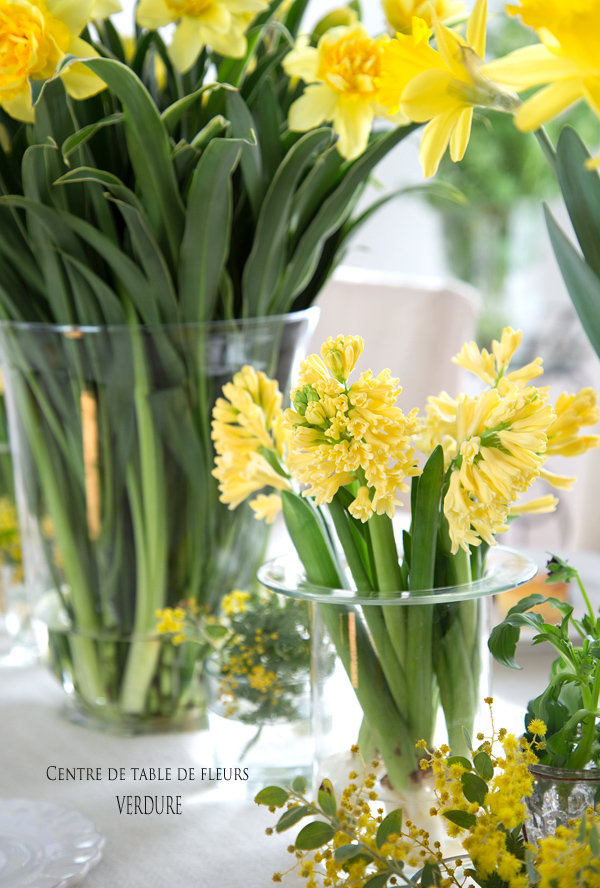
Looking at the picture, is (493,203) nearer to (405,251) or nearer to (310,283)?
(405,251)

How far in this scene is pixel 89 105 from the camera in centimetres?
59

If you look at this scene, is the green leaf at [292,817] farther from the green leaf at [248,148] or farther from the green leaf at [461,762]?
the green leaf at [248,148]

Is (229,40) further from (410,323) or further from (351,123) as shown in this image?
(410,323)

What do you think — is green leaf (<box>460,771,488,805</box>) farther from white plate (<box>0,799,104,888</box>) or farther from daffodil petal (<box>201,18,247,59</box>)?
daffodil petal (<box>201,18,247,59</box>)

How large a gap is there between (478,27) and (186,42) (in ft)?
0.78

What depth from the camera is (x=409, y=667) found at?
0.44 meters

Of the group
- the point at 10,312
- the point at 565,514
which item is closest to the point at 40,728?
the point at 10,312

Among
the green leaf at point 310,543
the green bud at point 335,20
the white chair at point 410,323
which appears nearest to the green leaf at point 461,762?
the green leaf at point 310,543

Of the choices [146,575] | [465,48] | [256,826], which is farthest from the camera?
[146,575]

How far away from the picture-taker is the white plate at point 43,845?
0.45m

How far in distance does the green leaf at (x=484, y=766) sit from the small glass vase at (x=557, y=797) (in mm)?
22

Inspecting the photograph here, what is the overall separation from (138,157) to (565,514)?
2330mm

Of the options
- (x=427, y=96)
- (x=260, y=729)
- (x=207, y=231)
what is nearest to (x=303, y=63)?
(x=207, y=231)

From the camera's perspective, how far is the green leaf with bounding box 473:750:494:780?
376 millimetres
